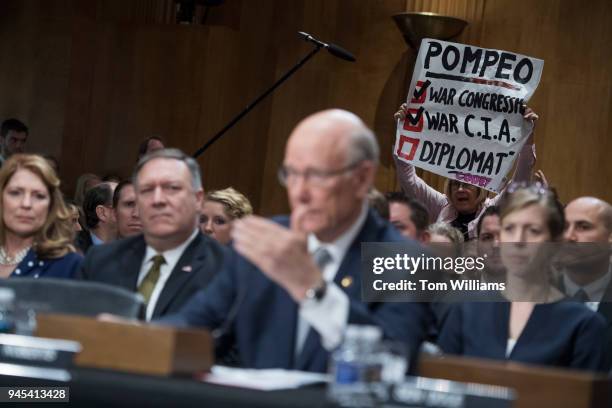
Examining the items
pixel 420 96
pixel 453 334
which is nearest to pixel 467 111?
pixel 420 96

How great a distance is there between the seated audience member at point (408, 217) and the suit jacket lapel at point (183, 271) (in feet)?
2.65

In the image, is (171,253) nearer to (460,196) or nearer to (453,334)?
(453,334)

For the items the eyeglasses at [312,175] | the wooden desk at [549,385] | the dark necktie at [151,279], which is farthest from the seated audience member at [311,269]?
the dark necktie at [151,279]

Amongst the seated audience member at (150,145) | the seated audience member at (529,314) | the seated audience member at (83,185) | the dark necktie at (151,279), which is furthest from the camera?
Result: the seated audience member at (150,145)

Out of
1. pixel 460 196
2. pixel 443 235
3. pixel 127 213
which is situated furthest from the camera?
pixel 460 196

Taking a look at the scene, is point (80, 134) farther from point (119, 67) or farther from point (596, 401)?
point (596, 401)

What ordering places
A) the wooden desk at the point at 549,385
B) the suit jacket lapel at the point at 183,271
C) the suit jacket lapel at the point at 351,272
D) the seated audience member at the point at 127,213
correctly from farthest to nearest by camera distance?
the seated audience member at the point at 127,213, the suit jacket lapel at the point at 183,271, the suit jacket lapel at the point at 351,272, the wooden desk at the point at 549,385

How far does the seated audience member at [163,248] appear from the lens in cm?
418

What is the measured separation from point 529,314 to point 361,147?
3.52ft

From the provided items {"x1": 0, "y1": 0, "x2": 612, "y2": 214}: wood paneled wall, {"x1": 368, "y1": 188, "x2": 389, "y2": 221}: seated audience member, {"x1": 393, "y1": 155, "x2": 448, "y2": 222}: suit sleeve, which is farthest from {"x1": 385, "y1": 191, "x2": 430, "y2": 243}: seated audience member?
{"x1": 0, "y1": 0, "x2": 612, "y2": 214}: wood paneled wall

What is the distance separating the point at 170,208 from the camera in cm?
432

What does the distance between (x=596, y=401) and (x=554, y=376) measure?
0.33 ft

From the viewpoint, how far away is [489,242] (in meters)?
5.34

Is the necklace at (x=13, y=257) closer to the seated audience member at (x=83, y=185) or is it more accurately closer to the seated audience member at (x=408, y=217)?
the seated audience member at (x=408, y=217)
